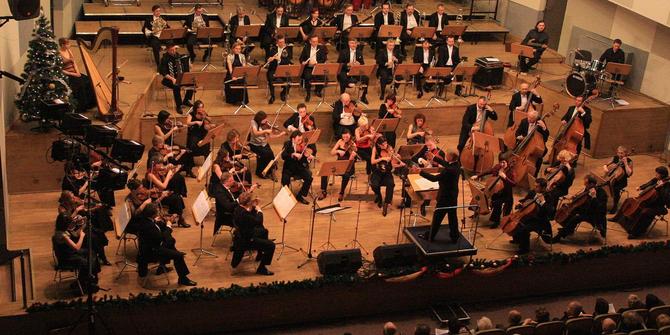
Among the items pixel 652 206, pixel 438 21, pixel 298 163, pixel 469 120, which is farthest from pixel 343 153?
pixel 438 21

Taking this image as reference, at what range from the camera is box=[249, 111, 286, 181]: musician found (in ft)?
46.2

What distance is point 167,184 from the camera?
1241 cm

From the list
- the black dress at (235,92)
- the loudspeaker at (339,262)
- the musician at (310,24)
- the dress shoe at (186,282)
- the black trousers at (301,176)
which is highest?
the musician at (310,24)

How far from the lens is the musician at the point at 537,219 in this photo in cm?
1231

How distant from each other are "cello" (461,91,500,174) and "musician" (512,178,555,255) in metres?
1.91

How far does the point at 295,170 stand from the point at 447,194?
2.98 m

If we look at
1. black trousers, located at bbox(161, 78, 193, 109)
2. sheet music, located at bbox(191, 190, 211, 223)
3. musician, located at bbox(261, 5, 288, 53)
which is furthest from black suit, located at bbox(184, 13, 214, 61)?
sheet music, located at bbox(191, 190, 211, 223)

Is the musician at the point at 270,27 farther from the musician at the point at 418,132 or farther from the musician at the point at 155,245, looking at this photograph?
the musician at the point at 155,245

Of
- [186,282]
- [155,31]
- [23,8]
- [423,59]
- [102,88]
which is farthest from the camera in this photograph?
[423,59]

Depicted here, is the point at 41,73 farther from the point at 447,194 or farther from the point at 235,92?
the point at 447,194

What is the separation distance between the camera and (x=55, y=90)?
43.0ft

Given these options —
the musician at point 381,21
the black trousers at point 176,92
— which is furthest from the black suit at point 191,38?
the musician at point 381,21

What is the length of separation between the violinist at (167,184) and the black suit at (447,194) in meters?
3.56

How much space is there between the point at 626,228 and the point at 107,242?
7.82 meters
